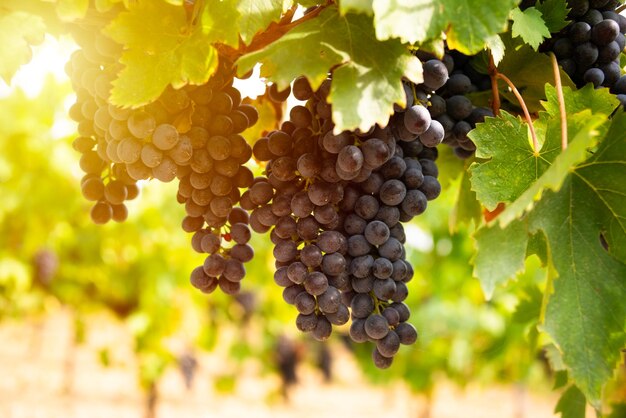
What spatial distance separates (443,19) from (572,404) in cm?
90

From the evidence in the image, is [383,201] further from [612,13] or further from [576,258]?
[612,13]

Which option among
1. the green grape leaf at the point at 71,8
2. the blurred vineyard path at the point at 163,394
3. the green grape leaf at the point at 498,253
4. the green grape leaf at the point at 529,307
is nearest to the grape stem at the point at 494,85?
the green grape leaf at the point at 498,253

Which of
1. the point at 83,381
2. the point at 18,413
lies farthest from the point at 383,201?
the point at 83,381

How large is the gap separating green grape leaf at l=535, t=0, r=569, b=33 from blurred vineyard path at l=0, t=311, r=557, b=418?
21.6 feet

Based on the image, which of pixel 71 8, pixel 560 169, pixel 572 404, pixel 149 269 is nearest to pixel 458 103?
pixel 560 169

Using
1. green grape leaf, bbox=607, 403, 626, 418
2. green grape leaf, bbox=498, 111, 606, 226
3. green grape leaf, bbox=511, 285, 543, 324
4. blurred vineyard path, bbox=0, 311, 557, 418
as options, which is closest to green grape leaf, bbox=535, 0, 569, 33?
green grape leaf, bbox=498, 111, 606, 226

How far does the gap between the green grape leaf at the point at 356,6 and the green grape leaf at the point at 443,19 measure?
0.01 m

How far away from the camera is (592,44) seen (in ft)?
2.74

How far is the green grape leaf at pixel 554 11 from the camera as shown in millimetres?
807

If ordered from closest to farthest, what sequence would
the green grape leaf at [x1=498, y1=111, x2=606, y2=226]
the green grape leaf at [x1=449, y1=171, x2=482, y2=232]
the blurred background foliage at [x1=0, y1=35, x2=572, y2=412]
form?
the green grape leaf at [x1=498, y1=111, x2=606, y2=226] < the green grape leaf at [x1=449, y1=171, x2=482, y2=232] < the blurred background foliage at [x1=0, y1=35, x2=572, y2=412]

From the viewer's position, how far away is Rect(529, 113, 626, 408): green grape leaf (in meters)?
0.68

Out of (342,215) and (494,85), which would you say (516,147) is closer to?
(494,85)

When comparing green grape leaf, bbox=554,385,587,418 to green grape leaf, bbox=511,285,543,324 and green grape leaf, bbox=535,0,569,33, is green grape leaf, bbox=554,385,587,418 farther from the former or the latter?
green grape leaf, bbox=535,0,569,33

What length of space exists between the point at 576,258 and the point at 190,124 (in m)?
0.51
